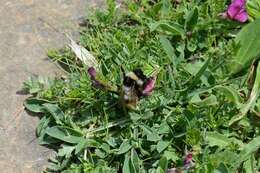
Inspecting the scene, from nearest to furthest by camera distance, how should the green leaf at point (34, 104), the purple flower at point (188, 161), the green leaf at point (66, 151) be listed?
the purple flower at point (188, 161) < the green leaf at point (66, 151) < the green leaf at point (34, 104)

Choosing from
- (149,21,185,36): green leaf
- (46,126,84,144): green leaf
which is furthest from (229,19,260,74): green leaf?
(46,126,84,144): green leaf

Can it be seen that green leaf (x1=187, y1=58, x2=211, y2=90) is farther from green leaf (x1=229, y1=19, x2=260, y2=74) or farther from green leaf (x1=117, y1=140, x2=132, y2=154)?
green leaf (x1=117, y1=140, x2=132, y2=154)

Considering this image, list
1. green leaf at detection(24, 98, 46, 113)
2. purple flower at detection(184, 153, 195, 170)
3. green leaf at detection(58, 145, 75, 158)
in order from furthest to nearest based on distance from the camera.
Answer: green leaf at detection(24, 98, 46, 113)
green leaf at detection(58, 145, 75, 158)
purple flower at detection(184, 153, 195, 170)

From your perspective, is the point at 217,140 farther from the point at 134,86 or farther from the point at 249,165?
the point at 134,86

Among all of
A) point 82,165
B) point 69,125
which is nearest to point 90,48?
point 69,125

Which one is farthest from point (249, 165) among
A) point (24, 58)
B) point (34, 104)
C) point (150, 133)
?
point (24, 58)

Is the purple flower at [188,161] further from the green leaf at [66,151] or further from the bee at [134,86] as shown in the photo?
the green leaf at [66,151]

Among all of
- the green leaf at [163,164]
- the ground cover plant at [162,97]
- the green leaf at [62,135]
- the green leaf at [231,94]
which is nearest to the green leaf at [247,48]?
the ground cover plant at [162,97]

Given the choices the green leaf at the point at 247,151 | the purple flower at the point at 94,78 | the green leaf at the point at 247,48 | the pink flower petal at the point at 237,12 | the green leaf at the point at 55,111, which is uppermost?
the pink flower petal at the point at 237,12
